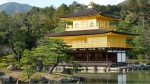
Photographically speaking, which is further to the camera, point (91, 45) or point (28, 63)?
point (91, 45)

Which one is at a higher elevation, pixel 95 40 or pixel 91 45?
pixel 95 40

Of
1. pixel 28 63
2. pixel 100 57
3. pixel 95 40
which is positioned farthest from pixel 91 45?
pixel 28 63

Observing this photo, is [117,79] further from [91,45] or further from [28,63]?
[91,45]

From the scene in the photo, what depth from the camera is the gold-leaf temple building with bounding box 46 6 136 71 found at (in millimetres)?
37500

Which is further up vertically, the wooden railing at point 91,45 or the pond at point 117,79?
the wooden railing at point 91,45

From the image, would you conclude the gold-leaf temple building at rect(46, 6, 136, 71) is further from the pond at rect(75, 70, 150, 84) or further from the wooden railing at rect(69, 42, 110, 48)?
the pond at rect(75, 70, 150, 84)

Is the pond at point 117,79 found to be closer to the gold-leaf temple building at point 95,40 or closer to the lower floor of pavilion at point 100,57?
the gold-leaf temple building at point 95,40

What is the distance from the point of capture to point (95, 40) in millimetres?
38875

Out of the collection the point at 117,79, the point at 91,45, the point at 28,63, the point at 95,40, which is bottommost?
the point at 117,79

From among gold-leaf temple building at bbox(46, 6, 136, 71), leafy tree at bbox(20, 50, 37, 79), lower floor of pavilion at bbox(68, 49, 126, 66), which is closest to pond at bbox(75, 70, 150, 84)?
leafy tree at bbox(20, 50, 37, 79)

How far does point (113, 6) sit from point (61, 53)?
59.2 metres

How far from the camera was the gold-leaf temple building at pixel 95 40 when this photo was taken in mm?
37500

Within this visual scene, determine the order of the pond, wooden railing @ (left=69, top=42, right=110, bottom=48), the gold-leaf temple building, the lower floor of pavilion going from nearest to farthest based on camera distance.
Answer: the pond
the lower floor of pavilion
wooden railing @ (left=69, top=42, right=110, bottom=48)
the gold-leaf temple building

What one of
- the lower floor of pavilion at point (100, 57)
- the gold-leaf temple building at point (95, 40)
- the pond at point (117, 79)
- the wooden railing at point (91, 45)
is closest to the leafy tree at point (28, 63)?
the pond at point (117, 79)
